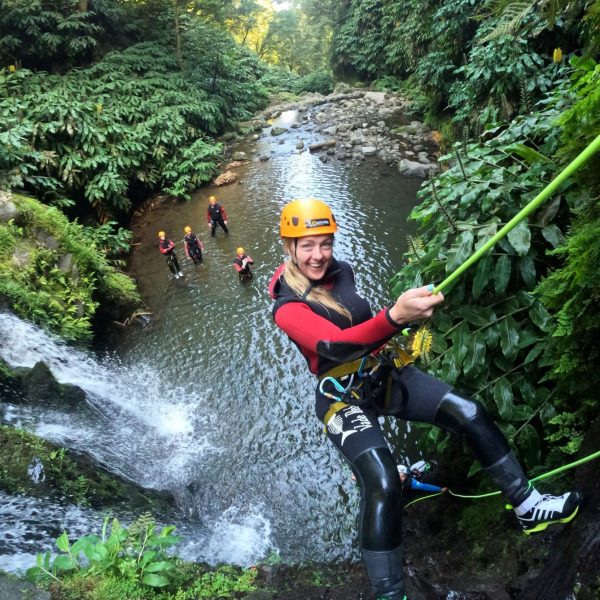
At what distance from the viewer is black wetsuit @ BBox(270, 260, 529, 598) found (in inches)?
97.0

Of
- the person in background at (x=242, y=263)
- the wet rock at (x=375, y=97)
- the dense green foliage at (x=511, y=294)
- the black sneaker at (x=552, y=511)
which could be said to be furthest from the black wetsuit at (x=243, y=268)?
the wet rock at (x=375, y=97)

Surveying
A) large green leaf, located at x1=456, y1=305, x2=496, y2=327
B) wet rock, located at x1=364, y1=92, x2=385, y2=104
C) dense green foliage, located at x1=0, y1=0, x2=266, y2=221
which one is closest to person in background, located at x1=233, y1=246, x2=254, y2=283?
dense green foliage, located at x1=0, y1=0, x2=266, y2=221

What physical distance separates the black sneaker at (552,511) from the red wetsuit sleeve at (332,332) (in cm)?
130

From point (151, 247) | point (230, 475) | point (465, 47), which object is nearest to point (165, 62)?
point (151, 247)

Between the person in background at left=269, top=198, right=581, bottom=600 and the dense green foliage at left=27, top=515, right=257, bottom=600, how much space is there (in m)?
1.91

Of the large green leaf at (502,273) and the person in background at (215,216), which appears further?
the person in background at (215,216)

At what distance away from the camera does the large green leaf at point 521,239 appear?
3.03 meters

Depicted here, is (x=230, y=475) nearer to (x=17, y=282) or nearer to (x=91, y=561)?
(x=91, y=561)

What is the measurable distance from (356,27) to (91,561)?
101 feet

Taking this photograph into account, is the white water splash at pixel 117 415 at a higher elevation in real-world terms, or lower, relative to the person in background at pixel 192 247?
lower

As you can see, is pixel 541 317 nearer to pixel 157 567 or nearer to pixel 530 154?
pixel 530 154

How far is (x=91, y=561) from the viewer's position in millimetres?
3330

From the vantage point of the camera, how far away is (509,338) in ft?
10.8

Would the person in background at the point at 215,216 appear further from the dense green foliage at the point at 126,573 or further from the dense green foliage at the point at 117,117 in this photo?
the dense green foliage at the point at 126,573
